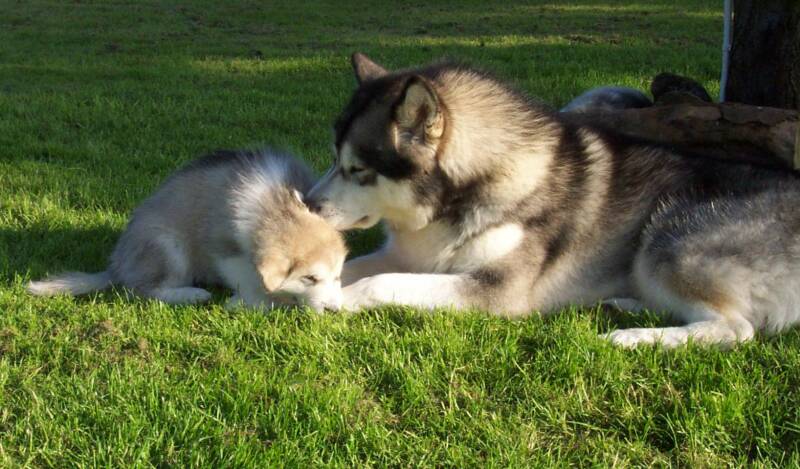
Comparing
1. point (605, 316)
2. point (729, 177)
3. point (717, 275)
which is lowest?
point (605, 316)

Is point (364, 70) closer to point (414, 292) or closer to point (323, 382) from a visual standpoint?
point (414, 292)

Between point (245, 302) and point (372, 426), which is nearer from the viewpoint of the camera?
point (372, 426)

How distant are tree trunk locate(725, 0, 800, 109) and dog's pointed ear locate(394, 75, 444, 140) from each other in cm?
285

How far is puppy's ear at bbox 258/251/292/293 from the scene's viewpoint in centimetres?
356

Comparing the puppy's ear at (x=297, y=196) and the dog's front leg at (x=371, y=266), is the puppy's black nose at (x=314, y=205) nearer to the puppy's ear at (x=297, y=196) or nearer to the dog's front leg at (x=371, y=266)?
the puppy's ear at (x=297, y=196)

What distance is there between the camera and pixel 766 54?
17.0 feet

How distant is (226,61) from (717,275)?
8812 mm

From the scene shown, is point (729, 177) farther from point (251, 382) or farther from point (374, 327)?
point (251, 382)

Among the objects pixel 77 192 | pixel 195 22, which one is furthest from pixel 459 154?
pixel 195 22

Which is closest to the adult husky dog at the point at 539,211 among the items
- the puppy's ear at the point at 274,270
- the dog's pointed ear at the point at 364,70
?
the dog's pointed ear at the point at 364,70

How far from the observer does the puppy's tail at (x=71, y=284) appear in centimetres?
382

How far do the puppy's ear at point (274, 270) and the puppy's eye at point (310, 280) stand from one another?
96 mm

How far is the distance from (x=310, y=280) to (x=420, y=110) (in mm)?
1021

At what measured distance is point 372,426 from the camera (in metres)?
2.72
